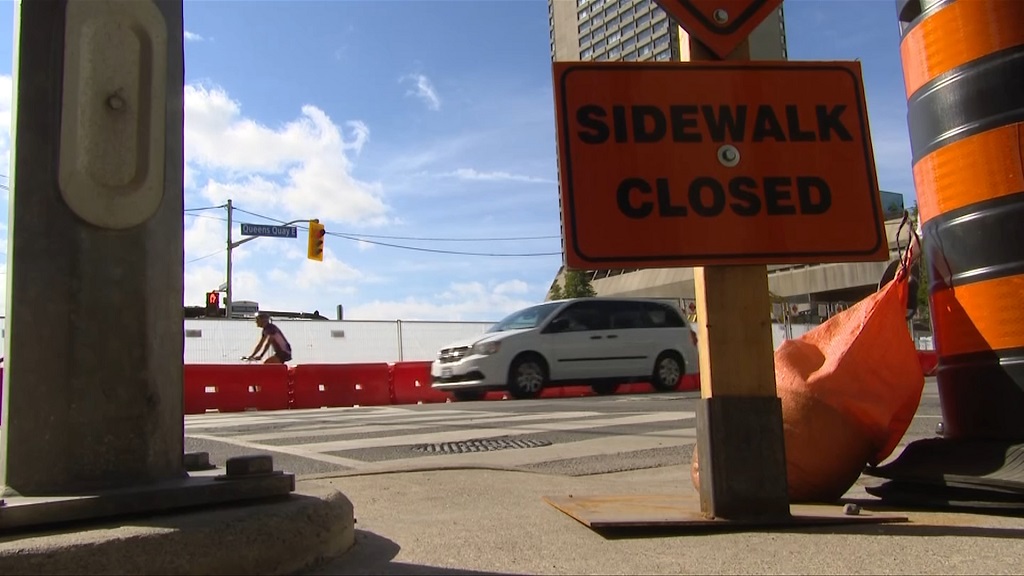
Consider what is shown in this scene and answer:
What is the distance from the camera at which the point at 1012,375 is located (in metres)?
3.08

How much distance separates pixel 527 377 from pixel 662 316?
3053 mm

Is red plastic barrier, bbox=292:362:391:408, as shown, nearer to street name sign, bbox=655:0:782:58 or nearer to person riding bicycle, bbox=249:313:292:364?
person riding bicycle, bbox=249:313:292:364

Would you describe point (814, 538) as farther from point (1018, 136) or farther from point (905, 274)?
point (1018, 136)

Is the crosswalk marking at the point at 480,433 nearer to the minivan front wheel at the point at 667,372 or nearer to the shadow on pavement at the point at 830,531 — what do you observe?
the shadow on pavement at the point at 830,531

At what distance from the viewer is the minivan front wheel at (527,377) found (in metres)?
12.8

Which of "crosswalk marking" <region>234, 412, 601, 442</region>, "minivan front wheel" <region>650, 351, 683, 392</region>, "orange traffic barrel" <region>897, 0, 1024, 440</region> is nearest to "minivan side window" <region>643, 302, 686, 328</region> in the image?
"minivan front wheel" <region>650, 351, 683, 392</region>

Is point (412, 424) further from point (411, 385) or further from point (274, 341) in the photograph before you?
point (411, 385)

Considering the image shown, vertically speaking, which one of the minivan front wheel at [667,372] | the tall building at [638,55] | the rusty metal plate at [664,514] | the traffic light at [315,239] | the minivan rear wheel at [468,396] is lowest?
the rusty metal plate at [664,514]

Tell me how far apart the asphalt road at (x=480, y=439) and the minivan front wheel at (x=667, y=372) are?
534cm

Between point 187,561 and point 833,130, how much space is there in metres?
2.37

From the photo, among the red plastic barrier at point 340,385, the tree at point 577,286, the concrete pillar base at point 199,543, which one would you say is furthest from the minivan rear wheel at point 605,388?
the tree at point 577,286

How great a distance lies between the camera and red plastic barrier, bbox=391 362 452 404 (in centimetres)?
1577

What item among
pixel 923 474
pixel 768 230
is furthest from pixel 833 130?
pixel 923 474

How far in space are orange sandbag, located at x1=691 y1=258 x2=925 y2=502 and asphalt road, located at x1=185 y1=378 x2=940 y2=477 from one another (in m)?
1.49
